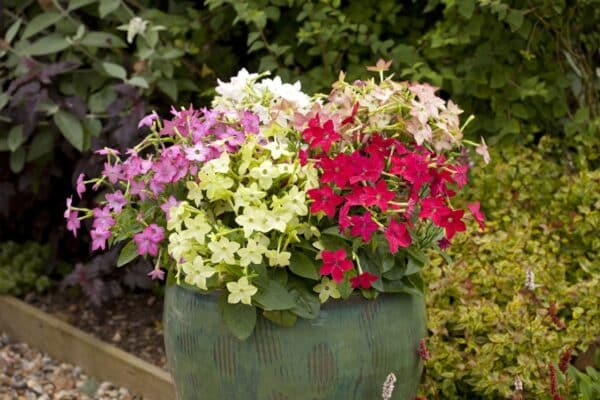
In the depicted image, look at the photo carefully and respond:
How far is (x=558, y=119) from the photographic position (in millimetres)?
3906

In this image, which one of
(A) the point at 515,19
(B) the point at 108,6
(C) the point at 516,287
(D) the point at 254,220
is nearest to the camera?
(D) the point at 254,220

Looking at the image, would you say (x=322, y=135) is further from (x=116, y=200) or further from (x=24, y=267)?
(x=24, y=267)

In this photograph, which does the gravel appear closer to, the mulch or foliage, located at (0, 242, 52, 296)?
the mulch

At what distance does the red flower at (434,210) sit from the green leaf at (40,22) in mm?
2114

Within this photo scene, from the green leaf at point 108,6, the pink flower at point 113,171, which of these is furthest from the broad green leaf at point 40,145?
the pink flower at point 113,171

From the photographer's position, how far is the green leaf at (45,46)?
3734 millimetres

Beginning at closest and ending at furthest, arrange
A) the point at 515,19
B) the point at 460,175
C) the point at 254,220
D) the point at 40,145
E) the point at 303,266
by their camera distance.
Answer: the point at 254,220, the point at 303,266, the point at 460,175, the point at 515,19, the point at 40,145

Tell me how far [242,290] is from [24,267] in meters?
2.43

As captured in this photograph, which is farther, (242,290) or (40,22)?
(40,22)

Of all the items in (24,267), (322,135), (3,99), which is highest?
(322,135)

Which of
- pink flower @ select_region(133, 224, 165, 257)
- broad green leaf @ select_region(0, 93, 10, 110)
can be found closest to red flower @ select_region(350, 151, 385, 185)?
pink flower @ select_region(133, 224, 165, 257)

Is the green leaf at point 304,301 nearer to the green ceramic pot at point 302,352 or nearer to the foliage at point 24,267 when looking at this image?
the green ceramic pot at point 302,352

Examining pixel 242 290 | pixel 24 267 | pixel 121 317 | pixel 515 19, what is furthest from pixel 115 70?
pixel 242 290

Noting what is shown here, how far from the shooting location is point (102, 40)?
375 centimetres
